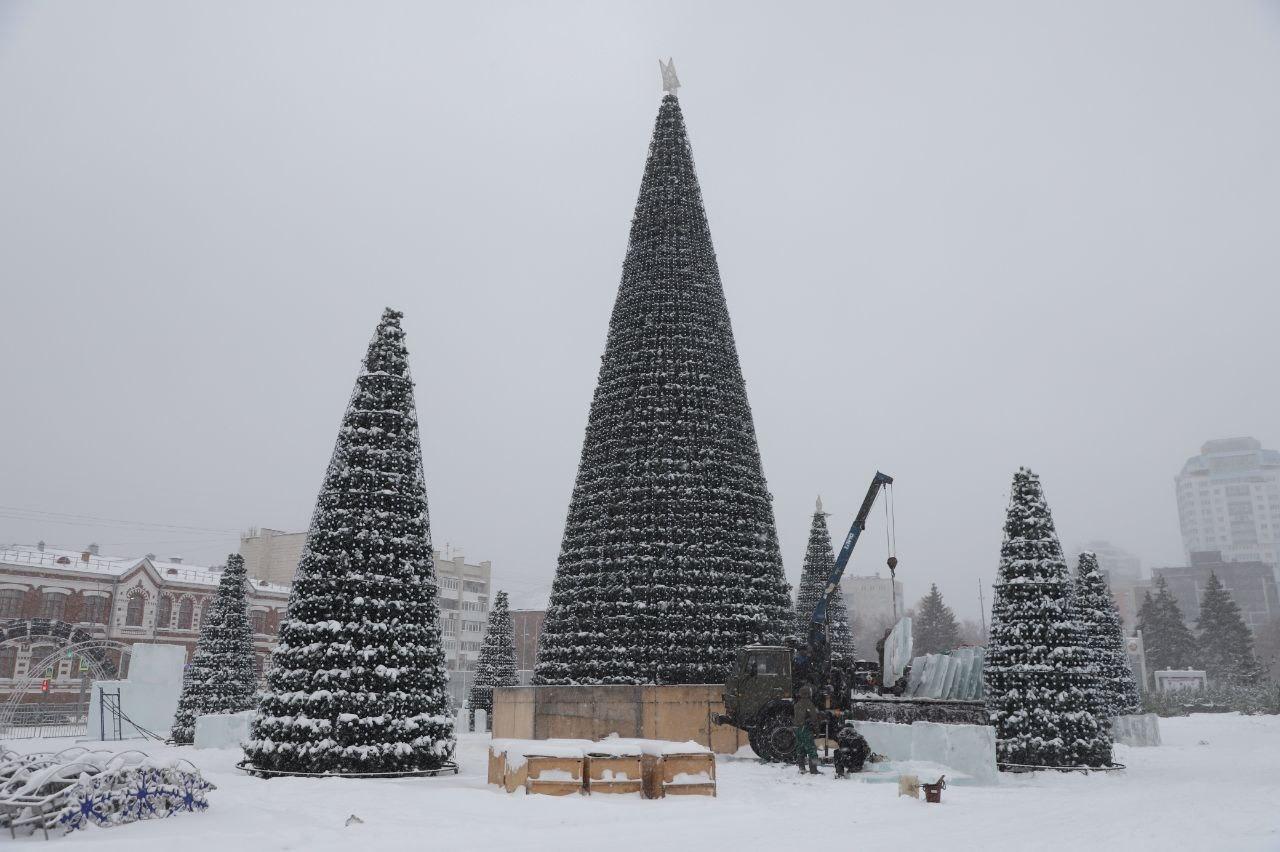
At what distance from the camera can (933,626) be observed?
78062 mm

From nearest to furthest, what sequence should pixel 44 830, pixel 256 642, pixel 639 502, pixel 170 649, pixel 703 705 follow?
1. pixel 44 830
2. pixel 703 705
3. pixel 639 502
4. pixel 170 649
5. pixel 256 642

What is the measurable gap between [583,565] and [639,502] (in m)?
2.07

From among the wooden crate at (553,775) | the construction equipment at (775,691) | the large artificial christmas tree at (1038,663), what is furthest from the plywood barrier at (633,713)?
the large artificial christmas tree at (1038,663)

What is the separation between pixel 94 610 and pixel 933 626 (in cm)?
6503

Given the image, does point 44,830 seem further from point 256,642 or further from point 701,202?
point 256,642

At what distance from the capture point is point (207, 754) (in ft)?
67.0

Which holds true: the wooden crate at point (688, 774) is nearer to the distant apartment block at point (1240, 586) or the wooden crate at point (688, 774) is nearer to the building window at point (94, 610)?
the building window at point (94, 610)

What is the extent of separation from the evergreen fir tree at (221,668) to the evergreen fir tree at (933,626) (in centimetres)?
6011

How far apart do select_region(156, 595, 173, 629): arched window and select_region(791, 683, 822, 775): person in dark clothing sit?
5242 centimetres

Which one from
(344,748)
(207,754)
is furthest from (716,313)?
(207,754)

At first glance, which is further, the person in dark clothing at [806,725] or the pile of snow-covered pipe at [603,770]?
the person in dark clothing at [806,725]

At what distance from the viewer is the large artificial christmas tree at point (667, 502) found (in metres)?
20.2

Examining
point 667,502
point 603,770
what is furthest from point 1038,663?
point 603,770

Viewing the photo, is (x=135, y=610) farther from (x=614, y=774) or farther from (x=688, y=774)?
(x=688, y=774)
